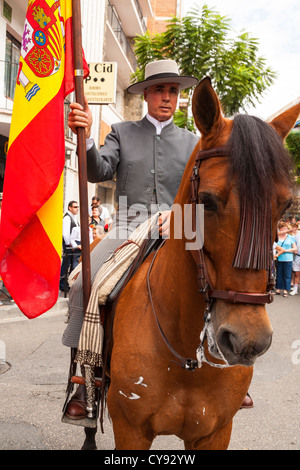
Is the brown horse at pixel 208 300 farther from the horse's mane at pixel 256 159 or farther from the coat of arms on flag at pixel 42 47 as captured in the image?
the coat of arms on flag at pixel 42 47

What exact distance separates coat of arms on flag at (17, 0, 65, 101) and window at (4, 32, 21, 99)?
959cm

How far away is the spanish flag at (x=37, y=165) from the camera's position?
2.81m

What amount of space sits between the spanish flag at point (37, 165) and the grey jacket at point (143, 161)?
1.20ft

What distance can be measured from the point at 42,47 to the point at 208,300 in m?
2.21

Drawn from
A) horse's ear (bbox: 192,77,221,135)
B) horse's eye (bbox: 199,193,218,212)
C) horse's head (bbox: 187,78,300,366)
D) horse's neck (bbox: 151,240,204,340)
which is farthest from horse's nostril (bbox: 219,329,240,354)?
horse's ear (bbox: 192,77,221,135)

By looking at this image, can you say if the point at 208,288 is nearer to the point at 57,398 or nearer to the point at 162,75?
the point at 162,75

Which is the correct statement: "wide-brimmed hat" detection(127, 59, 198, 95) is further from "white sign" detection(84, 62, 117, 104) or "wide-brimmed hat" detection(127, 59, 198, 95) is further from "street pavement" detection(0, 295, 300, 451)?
"white sign" detection(84, 62, 117, 104)

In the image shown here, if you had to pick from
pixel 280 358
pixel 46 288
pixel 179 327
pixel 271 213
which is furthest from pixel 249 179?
pixel 280 358

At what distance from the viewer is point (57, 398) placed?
4.45m

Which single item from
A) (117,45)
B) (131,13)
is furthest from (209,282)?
(131,13)

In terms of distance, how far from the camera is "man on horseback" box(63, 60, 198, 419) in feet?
9.91

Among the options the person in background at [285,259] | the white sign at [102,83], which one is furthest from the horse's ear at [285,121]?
the person in background at [285,259]

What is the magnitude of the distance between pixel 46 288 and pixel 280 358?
447 cm

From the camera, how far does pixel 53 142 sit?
2863mm
